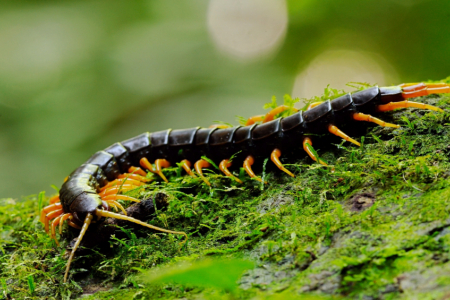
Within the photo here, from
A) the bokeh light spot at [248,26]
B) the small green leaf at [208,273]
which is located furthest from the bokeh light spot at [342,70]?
the small green leaf at [208,273]

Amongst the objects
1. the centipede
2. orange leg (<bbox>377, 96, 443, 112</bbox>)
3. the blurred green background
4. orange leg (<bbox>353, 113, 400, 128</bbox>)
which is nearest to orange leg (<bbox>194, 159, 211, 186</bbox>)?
the centipede

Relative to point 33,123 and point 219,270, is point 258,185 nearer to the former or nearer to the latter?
point 219,270

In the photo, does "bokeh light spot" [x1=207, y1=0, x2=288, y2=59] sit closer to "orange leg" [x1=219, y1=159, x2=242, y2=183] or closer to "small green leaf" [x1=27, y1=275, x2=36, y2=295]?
"orange leg" [x1=219, y1=159, x2=242, y2=183]

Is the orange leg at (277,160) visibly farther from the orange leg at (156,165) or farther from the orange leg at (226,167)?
the orange leg at (156,165)

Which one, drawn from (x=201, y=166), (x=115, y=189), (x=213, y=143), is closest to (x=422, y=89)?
Answer: (x=213, y=143)

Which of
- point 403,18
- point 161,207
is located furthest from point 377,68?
point 161,207
